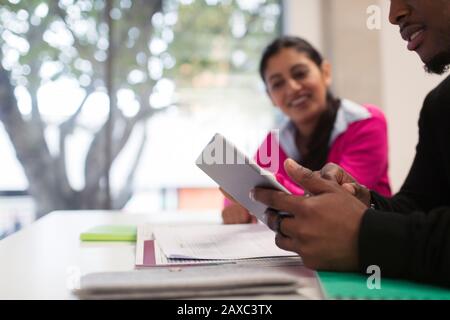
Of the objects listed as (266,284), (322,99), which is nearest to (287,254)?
(266,284)

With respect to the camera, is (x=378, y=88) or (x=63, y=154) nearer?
(x=378, y=88)

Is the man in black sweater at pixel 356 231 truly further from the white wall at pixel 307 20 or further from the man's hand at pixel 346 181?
the white wall at pixel 307 20

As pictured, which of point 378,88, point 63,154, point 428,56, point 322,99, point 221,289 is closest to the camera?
point 221,289

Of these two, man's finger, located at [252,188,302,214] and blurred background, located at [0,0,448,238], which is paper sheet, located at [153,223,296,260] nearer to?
man's finger, located at [252,188,302,214]

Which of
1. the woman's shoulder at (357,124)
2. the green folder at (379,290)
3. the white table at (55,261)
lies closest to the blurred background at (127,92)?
the woman's shoulder at (357,124)

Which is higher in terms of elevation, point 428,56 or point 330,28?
point 330,28

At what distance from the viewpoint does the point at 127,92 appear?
2.73 m

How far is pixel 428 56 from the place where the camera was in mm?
801

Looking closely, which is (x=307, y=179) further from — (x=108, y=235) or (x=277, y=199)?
(x=108, y=235)

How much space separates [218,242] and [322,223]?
275 millimetres

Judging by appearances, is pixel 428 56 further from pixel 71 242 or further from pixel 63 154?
pixel 63 154

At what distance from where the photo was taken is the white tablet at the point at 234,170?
0.57 m

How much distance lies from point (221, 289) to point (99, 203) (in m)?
2.42

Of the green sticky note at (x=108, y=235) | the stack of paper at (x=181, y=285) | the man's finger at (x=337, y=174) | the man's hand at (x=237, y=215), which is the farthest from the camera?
the man's hand at (x=237, y=215)
